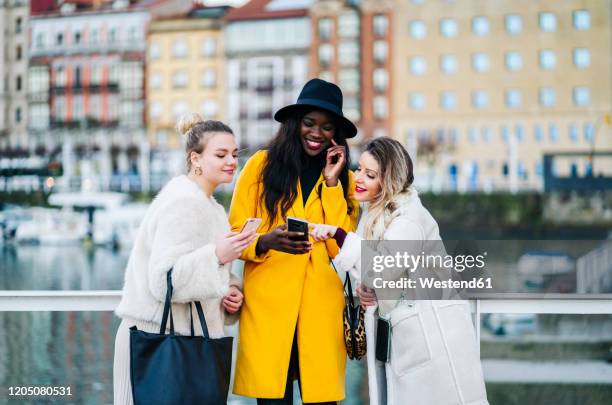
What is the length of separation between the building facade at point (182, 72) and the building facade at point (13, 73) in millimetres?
8393

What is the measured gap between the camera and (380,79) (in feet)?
165

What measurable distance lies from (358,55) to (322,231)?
48.9 meters

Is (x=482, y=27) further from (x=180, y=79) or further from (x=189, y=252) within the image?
(x=189, y=252)

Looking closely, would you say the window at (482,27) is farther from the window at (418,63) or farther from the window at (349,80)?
the window at (349,80)

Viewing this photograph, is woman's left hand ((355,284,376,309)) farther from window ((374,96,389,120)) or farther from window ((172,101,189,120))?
window ((172,101,189,120))

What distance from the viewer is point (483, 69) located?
1969 inches

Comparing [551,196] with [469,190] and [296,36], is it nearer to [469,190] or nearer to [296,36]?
[469,190]

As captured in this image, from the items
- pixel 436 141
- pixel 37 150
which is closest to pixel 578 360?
pixel 436 141

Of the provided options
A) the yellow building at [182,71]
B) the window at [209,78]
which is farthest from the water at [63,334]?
the window at [209,78]

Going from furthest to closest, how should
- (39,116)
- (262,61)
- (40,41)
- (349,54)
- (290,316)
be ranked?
(40,41)
(39,116)
(262,61)
(349,54)
(290,316)

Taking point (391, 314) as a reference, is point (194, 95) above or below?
above

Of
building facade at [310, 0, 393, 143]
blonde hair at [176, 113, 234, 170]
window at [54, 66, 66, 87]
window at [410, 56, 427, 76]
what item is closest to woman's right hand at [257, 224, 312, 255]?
blonde hair at [176, 113, 234, 170]

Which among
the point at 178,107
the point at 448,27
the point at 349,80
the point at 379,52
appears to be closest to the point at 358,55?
the point at 379,52

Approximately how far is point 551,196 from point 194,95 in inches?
883
